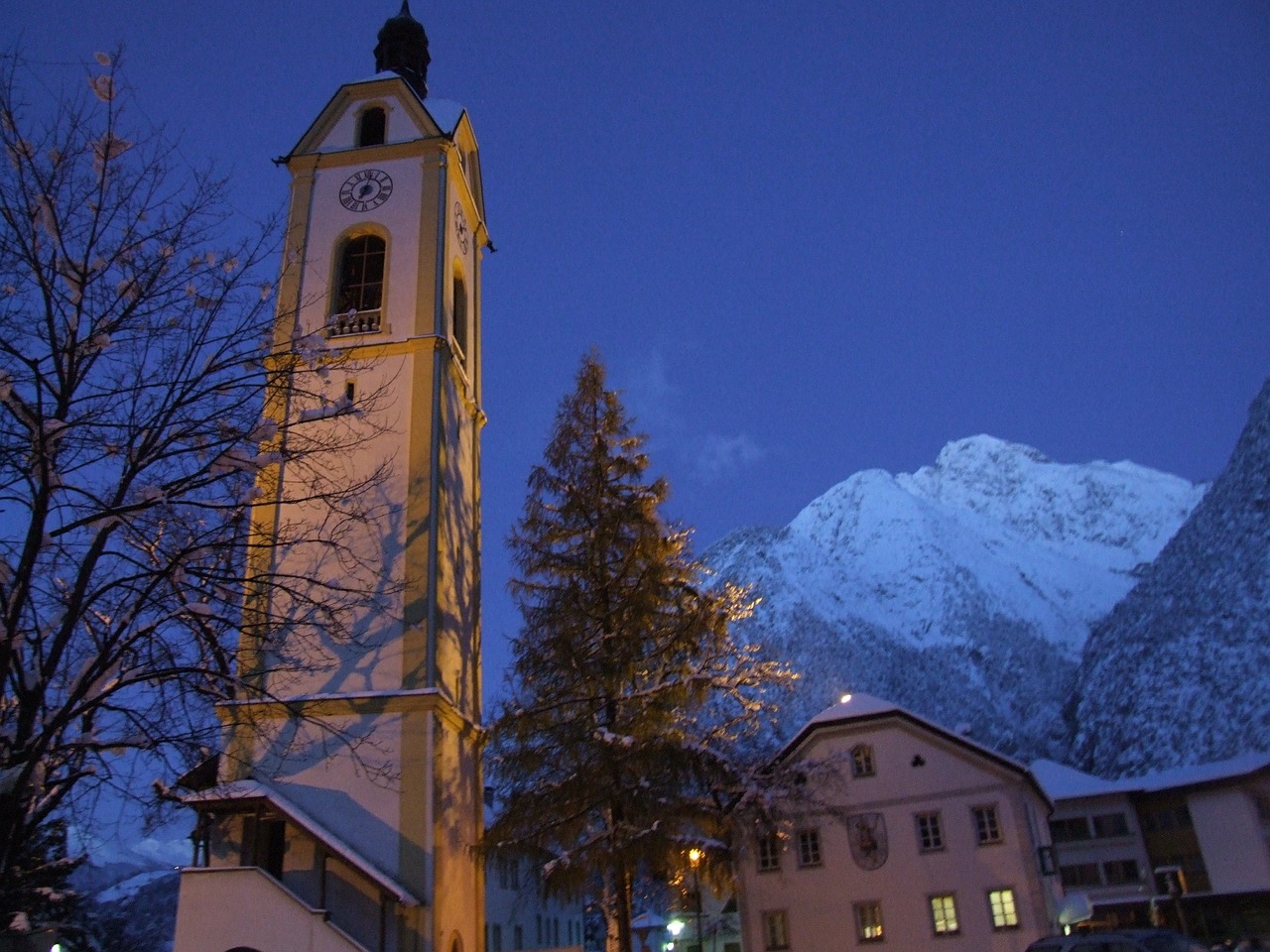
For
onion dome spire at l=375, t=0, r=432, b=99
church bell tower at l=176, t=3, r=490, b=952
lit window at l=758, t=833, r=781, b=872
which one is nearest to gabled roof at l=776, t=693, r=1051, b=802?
lit window at l=758, t=833, r=781, b=872

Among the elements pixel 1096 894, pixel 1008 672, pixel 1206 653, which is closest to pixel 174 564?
pixel 1096 894

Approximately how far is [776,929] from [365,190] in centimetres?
2147

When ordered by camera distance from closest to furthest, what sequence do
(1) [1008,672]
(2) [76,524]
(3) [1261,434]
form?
(2) [76,524] → (3) [1261,434] → (1) [1008,672]

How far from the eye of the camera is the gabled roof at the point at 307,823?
15148mm

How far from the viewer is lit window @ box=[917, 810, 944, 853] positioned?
2909 centimetres

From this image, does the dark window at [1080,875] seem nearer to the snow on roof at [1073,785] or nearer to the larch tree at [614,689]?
the snow on roof at [1073,785]

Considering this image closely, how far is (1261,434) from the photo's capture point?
4080 inches

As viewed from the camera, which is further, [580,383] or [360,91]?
[360,91]

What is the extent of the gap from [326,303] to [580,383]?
5.15 m

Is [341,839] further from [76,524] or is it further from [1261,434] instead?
[1261,434]

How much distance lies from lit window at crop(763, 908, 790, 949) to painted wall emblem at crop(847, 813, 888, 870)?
252 centimetres

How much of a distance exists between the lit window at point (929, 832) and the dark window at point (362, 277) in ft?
64.7

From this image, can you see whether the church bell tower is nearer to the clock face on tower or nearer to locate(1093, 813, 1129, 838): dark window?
the clock face on tower

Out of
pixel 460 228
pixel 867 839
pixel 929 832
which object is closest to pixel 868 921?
pixel 867 839
